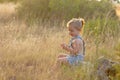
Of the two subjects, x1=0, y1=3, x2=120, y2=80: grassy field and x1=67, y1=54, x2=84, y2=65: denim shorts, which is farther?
x1=67, y1=54, x2=84, y2=65: denim shorts

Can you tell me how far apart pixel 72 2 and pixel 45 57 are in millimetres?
7538

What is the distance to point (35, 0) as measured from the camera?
50.3ft

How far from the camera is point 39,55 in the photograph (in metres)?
7.14

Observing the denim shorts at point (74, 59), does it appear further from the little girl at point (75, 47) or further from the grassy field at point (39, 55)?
the grassy field at point (39, 55)

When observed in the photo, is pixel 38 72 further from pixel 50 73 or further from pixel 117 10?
pixel 117 10

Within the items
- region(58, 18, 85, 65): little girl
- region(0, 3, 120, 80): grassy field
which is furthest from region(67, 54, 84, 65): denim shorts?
region(0, 3, 120, 80): grassy field

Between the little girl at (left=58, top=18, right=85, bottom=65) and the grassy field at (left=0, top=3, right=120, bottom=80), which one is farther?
the little girl at (left=58, top=18, right=85, bottom=65)

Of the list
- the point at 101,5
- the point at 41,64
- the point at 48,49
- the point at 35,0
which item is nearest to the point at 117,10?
the point at 101,5

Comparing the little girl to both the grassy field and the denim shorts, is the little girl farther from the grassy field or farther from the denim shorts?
the grassy field

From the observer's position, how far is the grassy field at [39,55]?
580 centimetres

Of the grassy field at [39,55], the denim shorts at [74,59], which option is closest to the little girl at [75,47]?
the denim shorts at [74,59]

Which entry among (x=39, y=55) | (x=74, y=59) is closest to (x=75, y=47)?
(x=74, y=59)

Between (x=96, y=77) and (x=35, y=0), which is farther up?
(x=35, y=0)

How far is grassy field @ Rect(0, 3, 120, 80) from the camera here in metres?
5.80
